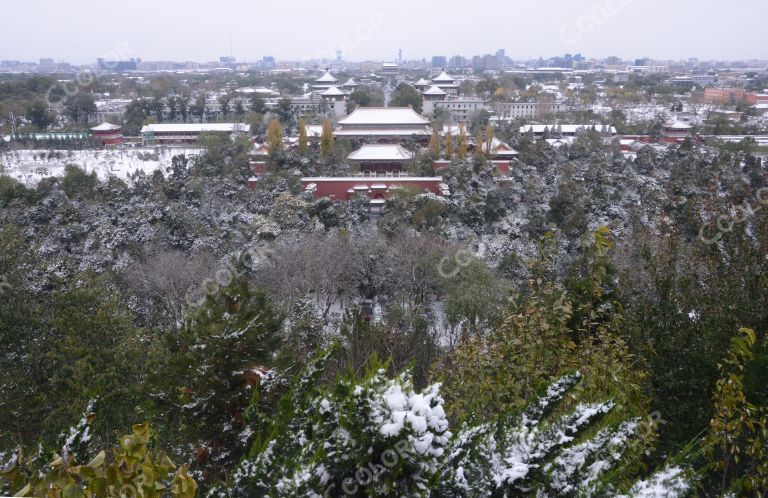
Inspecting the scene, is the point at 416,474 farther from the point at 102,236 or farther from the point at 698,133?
the point at 698,133

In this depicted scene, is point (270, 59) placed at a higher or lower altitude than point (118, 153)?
higher

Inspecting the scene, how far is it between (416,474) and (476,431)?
472 mm

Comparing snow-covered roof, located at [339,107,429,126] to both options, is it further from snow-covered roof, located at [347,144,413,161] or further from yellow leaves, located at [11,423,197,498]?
yellow leaves, located at [11,423,197,498]

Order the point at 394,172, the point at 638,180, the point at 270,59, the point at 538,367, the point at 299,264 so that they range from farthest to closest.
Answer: the point at 270,59, the point at 394,172, the point at 638,180, the point at 299,264, the point at 538,367

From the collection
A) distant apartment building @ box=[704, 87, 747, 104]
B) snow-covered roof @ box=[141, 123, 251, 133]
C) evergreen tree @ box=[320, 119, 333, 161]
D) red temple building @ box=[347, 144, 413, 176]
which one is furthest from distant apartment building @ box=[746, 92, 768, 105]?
evergreen tree @ box=[320, 119, 333, 161]

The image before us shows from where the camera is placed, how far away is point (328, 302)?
973cm

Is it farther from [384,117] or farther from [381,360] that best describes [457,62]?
[381,360]

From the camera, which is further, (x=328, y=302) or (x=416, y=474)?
(x=328, y=302)

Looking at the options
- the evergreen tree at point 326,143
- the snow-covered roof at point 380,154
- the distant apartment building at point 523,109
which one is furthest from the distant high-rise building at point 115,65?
the distant apartment building at point 523,109

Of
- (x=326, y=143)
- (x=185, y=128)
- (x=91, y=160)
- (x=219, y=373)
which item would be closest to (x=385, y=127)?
(x=326, y=143)

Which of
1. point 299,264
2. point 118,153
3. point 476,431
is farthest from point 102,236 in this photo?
point 118,153

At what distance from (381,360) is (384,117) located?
19082 mm

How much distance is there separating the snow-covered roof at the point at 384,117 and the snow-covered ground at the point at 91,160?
21.4 ft

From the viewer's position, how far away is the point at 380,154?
17844 millimetres
